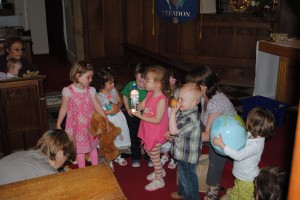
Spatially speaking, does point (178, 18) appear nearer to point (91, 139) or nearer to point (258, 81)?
point (258, 81)

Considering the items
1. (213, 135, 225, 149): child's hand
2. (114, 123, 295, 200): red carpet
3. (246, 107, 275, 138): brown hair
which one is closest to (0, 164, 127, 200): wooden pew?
(213, 135, 225, 149): child's hand

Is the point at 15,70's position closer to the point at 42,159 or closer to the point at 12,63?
the point at 12,63

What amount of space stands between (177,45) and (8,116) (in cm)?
493

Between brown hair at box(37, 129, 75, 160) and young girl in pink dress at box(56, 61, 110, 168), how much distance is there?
3.77ft

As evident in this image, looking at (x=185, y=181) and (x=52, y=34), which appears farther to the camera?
(x=52, y=34)

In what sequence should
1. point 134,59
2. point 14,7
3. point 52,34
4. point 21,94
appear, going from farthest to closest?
point 14,7, point 52,34, point 134,59, point 21,94

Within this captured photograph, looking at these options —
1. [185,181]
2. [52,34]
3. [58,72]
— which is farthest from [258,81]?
[52,34]

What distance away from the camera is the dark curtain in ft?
29.5

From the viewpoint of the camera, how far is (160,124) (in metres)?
3.44

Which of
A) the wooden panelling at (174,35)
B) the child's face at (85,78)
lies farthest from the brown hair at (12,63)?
the wooden panelling at (174,35)

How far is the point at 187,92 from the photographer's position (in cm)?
283

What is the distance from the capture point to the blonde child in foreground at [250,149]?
2648mm

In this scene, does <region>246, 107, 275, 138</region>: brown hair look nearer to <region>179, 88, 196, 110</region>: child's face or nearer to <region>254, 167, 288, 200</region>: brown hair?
<region>179, 88, 196, 110</region>: child's face

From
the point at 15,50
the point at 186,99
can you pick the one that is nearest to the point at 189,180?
the point at 186,99
